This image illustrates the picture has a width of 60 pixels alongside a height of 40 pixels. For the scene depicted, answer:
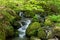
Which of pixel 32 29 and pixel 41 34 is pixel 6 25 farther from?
pixel 41 34

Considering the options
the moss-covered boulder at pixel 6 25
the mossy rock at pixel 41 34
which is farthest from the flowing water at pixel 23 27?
the mossy rock at pixel 41 34

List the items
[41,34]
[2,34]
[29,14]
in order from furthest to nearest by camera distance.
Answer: [29,14] → [41,34] → [2,34]

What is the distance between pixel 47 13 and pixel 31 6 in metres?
2.17

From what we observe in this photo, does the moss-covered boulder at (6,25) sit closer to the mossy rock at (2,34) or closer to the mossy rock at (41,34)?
the mossy rock at (2,34)

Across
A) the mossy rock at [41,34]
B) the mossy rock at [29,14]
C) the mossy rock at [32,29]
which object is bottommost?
the mossy rock at [41,34]

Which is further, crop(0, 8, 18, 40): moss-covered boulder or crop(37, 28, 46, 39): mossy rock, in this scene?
crop(37, 28, 46, 39): mossy rock

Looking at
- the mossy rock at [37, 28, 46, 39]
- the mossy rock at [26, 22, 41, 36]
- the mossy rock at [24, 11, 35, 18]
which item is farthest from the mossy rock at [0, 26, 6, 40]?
the mossy rock at [24, 11, 35, 18]

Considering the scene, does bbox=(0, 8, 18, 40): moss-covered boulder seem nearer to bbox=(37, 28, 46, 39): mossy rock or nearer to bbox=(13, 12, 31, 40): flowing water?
bbox=(13, 12, 31, 40): flowing water

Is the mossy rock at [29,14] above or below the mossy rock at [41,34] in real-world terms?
above

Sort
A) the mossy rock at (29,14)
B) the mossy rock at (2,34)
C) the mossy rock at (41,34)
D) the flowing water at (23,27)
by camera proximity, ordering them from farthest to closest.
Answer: the mossy rock at (29,14) → the flowing water at (23,27) → the mossy rock at (41,34) → the mossy rock at (2,34)

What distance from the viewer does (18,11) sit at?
2308cm

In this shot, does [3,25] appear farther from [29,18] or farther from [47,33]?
[29,18]

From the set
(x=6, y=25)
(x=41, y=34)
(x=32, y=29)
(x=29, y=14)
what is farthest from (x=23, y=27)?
(x=29, y=14)

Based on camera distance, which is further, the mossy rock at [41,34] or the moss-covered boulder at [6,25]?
the mossy rock at [41,34]
